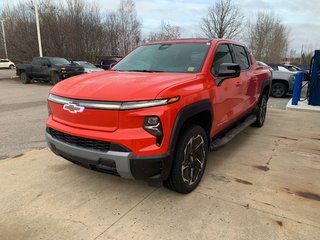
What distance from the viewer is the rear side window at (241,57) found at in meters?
4.74

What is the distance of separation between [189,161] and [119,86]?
1.18 m

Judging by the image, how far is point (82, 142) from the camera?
2.83 meters

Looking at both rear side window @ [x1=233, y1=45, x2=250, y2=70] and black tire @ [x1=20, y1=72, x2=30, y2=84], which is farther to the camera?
black tire @ [x1=20, y1=72, x2=30, y2=84]

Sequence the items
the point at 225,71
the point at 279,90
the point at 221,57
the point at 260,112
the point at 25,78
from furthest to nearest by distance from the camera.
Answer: the point at 25,78, the point at 279,90, the point at 260,112, the point at 221,57, the point at 225,71

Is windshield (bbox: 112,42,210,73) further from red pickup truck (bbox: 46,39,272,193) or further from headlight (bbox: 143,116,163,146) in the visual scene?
headlight (bbox: 143,116,163,146)

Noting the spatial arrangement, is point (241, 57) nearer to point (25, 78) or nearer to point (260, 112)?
point (260, 112)

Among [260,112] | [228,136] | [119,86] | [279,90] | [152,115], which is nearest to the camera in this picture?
[152,115]

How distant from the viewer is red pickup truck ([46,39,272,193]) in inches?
102

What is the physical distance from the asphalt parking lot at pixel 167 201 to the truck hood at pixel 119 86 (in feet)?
3.99

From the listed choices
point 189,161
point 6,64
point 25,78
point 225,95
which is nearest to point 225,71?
point 225,95

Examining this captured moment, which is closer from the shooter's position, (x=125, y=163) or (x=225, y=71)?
(x=125, y=163)

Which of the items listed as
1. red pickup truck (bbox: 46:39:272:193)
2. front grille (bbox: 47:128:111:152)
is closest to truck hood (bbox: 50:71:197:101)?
red pickup truck (bbox: 46:39:272:193)

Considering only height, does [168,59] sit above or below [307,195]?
above

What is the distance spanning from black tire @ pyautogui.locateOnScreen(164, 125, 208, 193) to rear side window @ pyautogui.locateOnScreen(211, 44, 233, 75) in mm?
915
